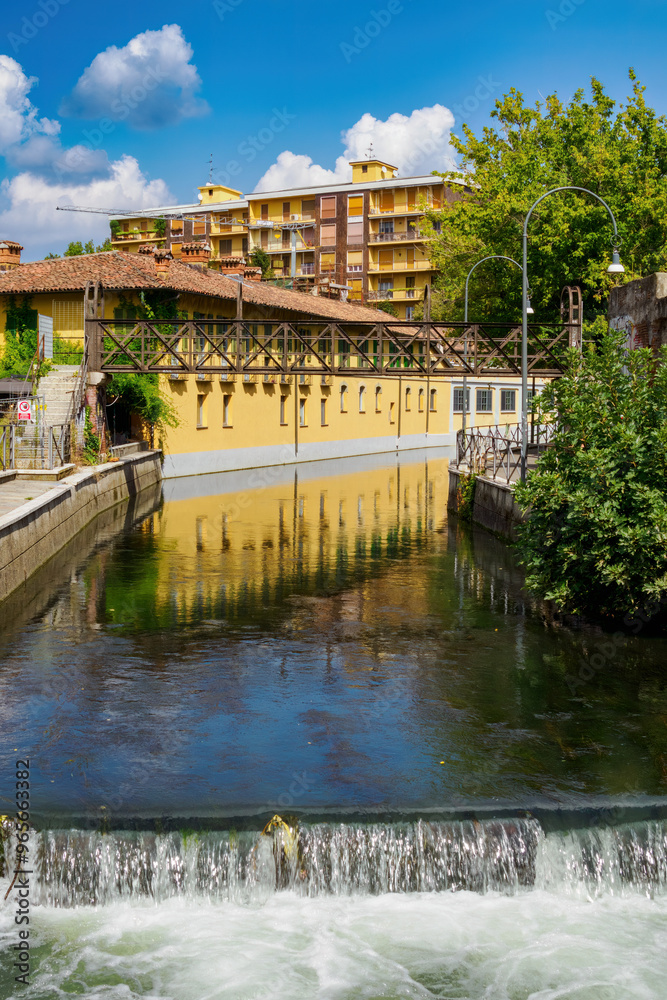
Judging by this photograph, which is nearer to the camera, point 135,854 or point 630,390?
point 135,854

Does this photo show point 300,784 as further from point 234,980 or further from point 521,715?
point 521,715

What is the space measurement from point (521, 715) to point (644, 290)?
890cm

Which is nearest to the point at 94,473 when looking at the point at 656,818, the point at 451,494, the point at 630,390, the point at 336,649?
the point at 451,494

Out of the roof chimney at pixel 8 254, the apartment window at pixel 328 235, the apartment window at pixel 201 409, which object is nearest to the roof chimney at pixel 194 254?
the roof chimney at pixel 8 254

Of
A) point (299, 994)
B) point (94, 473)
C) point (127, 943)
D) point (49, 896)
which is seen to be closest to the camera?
point (299, 994)

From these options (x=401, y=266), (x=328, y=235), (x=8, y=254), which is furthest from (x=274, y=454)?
(x=328, y=235)

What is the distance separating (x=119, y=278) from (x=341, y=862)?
1268 inches

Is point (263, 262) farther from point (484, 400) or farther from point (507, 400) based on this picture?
point (507, 400)

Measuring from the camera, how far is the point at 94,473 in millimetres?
27047

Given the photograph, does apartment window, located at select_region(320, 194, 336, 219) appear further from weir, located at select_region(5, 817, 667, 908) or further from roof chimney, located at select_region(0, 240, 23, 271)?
weir, located at select_region(5, 817, 667, 908)

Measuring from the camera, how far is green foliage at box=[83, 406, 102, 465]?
30.4m

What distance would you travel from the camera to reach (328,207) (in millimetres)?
85250

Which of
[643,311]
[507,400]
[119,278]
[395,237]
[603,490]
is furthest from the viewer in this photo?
[395,237]

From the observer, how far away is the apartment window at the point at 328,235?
85.3 metres
